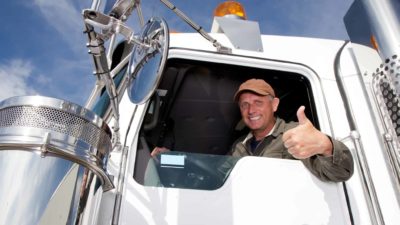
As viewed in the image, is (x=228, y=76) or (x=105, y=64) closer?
(x=105, y=64)

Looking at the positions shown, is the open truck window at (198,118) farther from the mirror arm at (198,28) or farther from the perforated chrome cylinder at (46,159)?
the perforated chrome cylinder at (46,159)

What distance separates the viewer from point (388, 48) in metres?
1.19

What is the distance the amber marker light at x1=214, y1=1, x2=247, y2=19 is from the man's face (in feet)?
1.51

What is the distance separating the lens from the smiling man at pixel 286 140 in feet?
4.00

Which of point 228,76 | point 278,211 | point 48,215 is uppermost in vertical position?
point 228,76

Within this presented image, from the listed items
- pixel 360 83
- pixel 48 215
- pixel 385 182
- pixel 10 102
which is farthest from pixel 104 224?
pixel 360 83

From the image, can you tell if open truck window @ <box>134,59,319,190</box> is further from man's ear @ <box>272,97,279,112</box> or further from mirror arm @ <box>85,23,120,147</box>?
mirror arm @ <box>85,23,120,147</box>

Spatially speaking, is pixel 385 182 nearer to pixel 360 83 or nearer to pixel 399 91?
pixel 399 91

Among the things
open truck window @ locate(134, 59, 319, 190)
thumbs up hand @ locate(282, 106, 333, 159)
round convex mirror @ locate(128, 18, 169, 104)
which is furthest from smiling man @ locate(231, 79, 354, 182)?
round convex mirror @ locate(128, 18, 169, 104)

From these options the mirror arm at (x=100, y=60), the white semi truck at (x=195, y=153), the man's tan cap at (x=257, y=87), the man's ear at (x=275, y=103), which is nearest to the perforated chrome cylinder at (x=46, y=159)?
the white semi truck at (x=195, y=153)

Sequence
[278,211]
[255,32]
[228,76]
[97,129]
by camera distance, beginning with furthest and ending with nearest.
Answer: [228,76]
[255,32]
[278,211]
[97,129]

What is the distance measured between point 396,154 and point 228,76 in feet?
3.35

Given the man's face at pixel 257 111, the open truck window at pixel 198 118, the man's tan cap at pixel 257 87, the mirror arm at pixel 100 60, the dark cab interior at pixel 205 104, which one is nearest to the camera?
the mirror arm at pixel 100 60

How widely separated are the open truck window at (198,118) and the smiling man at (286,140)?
0.35 ft
